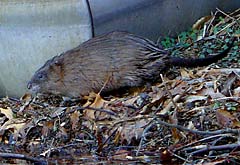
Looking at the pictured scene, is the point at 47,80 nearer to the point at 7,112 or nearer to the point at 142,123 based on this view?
the point at 7,112

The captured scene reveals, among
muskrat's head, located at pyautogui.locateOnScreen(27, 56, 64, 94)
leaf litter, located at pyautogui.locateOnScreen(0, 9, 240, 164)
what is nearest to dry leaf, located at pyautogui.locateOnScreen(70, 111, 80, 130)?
leaf litter, located at pyautogui.locateOnScreen(0, 9, 240, 164)

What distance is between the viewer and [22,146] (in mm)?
6570

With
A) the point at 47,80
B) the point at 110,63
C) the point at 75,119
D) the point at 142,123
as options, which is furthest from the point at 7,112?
the point at 142,123

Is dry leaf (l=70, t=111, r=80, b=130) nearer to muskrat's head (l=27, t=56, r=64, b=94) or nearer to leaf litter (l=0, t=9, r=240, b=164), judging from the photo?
leaf litter (l=0, t=9, r=240, b=164)

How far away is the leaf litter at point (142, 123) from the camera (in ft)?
17.5

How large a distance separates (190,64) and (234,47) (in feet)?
2.12

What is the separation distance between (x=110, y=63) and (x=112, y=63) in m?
A: 0.02

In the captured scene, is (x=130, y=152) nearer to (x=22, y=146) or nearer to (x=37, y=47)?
(x=22, y=146)

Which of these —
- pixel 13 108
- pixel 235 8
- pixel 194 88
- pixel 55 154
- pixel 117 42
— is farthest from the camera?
pixel 235 8

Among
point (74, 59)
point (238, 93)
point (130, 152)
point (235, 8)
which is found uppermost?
point (235, 8)

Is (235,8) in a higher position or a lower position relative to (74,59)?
higher

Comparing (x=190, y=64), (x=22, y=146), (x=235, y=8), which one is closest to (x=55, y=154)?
(x=22, y=146)

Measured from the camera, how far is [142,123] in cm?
604

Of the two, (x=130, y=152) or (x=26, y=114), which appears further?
(x=26, y=114)
